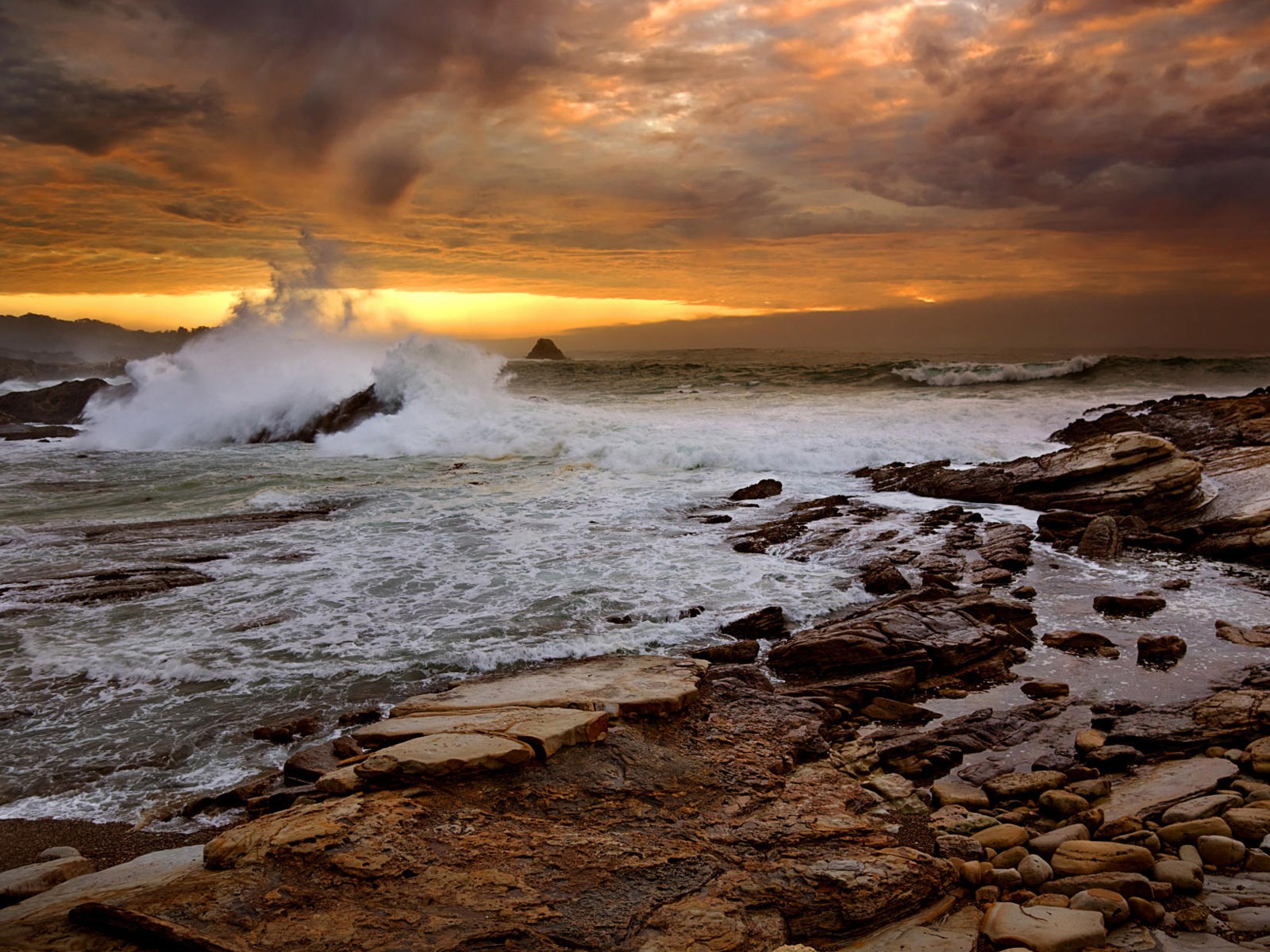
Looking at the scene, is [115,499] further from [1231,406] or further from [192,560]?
[1231,406]

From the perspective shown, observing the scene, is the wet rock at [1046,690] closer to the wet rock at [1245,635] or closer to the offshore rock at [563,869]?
the wet rock at [1245,635]

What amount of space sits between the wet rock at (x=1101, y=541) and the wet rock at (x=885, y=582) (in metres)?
Answer: 3.33

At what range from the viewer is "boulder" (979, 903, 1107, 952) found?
3305mm

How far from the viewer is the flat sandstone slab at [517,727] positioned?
4648 millimetres

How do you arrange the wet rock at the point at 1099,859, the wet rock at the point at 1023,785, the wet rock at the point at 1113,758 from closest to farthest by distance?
the wet rock at the point at 1099,859 < the wet rock at the point at 1023,785 < the wet rock at the point at 1113,758

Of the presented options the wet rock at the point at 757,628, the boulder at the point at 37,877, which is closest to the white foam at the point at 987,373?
the wet rock at the point at 757,628

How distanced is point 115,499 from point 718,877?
15619 millimetres

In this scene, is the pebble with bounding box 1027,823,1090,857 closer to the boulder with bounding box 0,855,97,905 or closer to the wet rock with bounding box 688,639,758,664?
the wet rock with bounding box 688,639,758,664

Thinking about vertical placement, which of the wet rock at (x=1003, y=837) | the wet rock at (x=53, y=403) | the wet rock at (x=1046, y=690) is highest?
the wet rock at (x=53, y=403)

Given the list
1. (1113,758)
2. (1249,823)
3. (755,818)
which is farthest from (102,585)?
(1249,823)

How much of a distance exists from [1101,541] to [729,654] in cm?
686

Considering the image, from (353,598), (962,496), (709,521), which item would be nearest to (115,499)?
(353,598)

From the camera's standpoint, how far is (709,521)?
1313 centimetres

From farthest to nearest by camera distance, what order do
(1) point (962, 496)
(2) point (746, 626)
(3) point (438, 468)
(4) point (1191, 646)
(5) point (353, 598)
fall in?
(3) point (438, 468), (1) point (962, 496), (5) point (353, 598), (2) point (746, 626), (4) point (1191, 646)
